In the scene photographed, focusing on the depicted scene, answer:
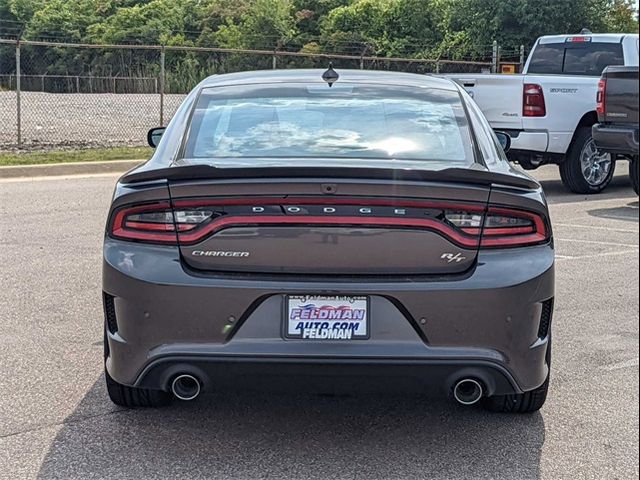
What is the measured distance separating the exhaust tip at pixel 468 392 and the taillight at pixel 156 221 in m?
1.22

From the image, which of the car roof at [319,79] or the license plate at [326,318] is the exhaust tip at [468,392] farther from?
the car roof at [319,79]

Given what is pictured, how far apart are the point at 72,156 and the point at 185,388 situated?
39.3 ft

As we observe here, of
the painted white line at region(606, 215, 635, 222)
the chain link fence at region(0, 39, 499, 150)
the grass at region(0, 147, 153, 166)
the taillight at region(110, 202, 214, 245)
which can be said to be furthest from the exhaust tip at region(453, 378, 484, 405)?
the chain link fence at region(0, 39, 499, 150)

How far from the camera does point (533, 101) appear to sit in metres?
11.7

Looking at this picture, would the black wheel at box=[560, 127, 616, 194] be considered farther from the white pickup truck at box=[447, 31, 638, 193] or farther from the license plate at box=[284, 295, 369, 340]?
the license plate at box=[284, 295, 369, 340]

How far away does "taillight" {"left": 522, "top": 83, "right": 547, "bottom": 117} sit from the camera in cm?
1173

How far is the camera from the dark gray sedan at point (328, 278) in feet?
11.4

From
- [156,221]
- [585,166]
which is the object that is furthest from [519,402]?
[585,166]

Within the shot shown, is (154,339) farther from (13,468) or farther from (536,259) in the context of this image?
(536,259)

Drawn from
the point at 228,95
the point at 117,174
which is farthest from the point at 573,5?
the point at 228,95

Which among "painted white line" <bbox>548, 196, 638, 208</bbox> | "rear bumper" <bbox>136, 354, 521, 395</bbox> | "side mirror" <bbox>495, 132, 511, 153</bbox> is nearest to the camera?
"rear bumper" <bbox>136, 354, 521, 395</bbox>

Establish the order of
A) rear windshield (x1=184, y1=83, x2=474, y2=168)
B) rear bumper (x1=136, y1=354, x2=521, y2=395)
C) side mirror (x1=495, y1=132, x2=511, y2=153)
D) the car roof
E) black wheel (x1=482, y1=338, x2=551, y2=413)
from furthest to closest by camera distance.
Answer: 1. side mirror (x1=495, y1=132, x2=511, y2=153)
2. the car roof
3. black wheel (x1=482, y1=338, x2=551, y2=413)
4. rear windshield (x1=184, y1=83, x2=474, y2=168)
5. rear bumper (x1=136, y1=354, x2=521, y2=395)

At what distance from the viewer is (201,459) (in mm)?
3771

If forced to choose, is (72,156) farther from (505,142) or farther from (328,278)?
(328,278)
